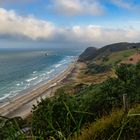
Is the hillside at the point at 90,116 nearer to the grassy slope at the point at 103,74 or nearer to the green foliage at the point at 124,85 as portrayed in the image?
the green foliage at the point at 124,85

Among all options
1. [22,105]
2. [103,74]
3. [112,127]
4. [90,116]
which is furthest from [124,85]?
[103,74]

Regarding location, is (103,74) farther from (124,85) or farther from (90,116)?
(90,116)

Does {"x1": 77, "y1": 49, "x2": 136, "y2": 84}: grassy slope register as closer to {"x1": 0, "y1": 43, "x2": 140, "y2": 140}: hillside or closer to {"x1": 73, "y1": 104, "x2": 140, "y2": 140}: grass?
{"x1": 0, "y1": 43, "x2": 140, "y2": 140}: hillside

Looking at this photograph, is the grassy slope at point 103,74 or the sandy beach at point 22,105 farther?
the grassy slope at point 103,74

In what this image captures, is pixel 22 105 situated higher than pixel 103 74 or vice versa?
pixel 103 74

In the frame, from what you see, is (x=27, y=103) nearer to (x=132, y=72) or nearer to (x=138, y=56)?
(x=132, y=72)

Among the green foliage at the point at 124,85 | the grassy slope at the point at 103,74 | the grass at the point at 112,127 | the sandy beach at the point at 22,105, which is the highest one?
the grass at the point at 112,127

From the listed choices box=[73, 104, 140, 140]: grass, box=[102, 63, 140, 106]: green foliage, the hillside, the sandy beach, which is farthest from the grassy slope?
box=[73, 104, 140, 140]: grass

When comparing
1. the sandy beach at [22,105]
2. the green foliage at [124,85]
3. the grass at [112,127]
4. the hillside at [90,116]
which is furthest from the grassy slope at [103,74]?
the grass at [112,127]

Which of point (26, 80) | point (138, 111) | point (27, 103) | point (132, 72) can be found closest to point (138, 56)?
point (26, 80)

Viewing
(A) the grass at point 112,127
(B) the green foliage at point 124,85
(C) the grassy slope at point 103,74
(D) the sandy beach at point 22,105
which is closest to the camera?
(A) the grass at point 112,127

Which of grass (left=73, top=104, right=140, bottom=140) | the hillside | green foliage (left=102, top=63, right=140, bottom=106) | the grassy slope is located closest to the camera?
the hillside

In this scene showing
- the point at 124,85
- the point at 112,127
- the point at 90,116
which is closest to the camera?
the point at 112,127
